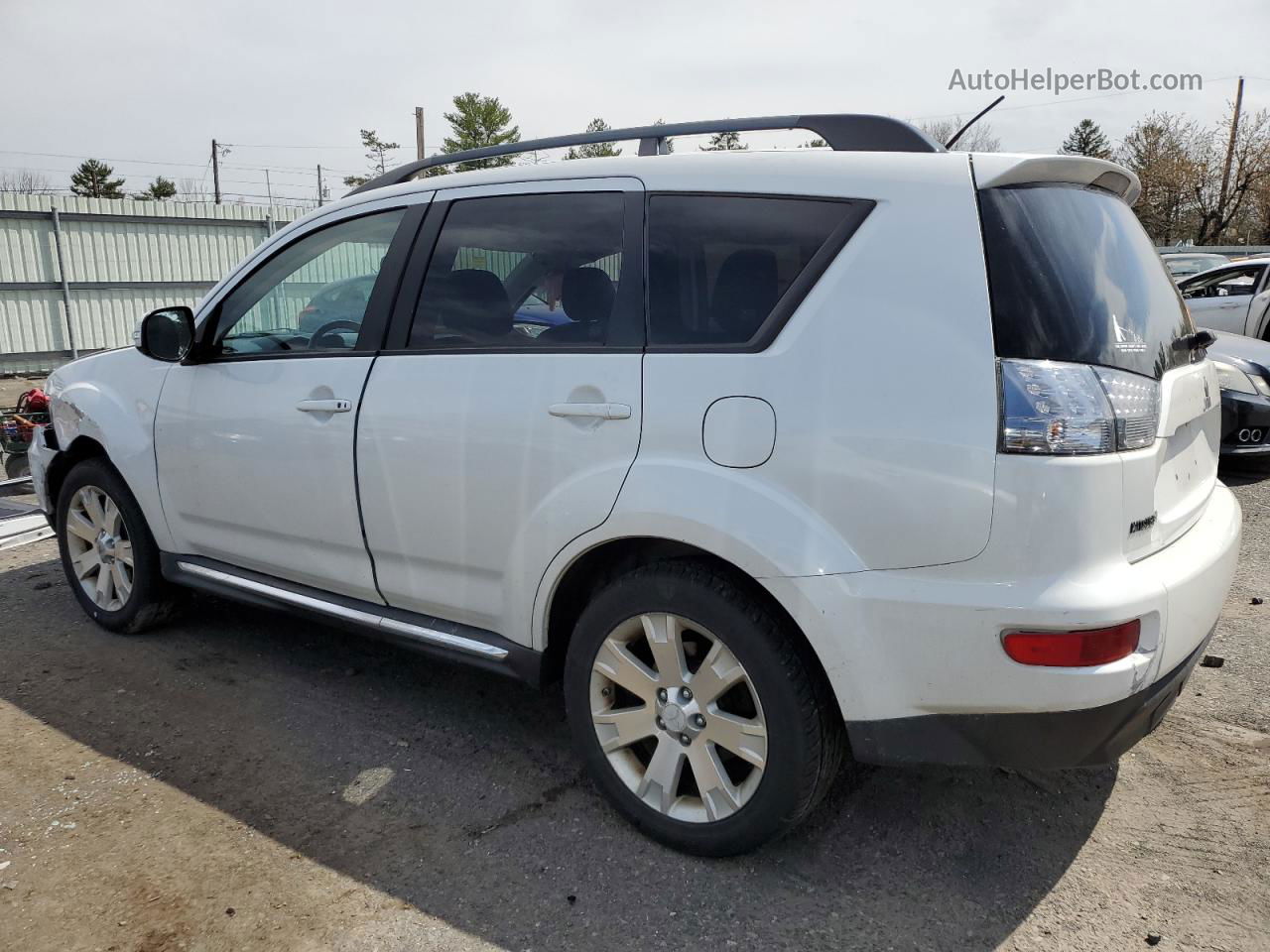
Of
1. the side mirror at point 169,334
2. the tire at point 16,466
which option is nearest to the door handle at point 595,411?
the side mirror at point 169,334

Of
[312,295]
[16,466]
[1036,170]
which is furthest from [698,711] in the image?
[16,466]

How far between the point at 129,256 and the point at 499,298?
60.0ft

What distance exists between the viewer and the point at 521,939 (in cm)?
240

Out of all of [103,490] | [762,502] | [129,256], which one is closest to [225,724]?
[103,490]

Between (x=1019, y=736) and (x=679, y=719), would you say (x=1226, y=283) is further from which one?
(x=679, y=719)

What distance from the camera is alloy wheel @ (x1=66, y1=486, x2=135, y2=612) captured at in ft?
14.2

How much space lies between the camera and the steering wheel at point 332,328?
3.40 m

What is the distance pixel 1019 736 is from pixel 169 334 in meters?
3.32

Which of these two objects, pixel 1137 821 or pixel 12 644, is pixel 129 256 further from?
pixel 1137 821

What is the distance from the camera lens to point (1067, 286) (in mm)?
2271

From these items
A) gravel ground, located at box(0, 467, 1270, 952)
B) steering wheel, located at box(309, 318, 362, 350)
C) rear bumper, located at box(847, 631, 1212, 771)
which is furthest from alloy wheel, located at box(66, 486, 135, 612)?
rear bumper, located at box(847, 631, 1212, 771)

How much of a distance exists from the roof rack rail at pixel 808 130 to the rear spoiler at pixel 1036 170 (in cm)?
18

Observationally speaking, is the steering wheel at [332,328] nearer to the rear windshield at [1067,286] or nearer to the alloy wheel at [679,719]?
the alloy wheel at [679,719]

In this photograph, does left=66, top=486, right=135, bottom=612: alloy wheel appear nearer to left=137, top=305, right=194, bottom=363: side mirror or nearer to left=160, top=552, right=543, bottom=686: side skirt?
left=160, top=552, right=543, bottom=686: side skirt
